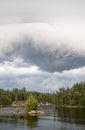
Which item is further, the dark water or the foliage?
the foliage

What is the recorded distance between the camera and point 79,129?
111875mm

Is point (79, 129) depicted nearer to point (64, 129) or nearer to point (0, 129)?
point (64, 129)

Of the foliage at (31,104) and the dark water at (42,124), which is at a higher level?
the foliage at (31,104)

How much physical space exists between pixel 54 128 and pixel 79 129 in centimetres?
1028

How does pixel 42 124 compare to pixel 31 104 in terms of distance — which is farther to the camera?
pixel 31 104

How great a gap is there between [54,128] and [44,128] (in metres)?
3.95

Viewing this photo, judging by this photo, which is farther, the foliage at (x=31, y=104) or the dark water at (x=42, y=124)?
the foliage at (x=31, y=104)

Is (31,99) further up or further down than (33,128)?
further up

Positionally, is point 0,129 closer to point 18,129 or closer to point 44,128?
point 18,129

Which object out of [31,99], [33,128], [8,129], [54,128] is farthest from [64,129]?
[31,99]

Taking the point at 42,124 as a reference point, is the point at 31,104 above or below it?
above

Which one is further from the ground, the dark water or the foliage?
the foliage

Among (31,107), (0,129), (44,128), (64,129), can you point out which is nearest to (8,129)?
(0,129)

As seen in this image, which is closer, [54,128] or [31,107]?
[54,128]
